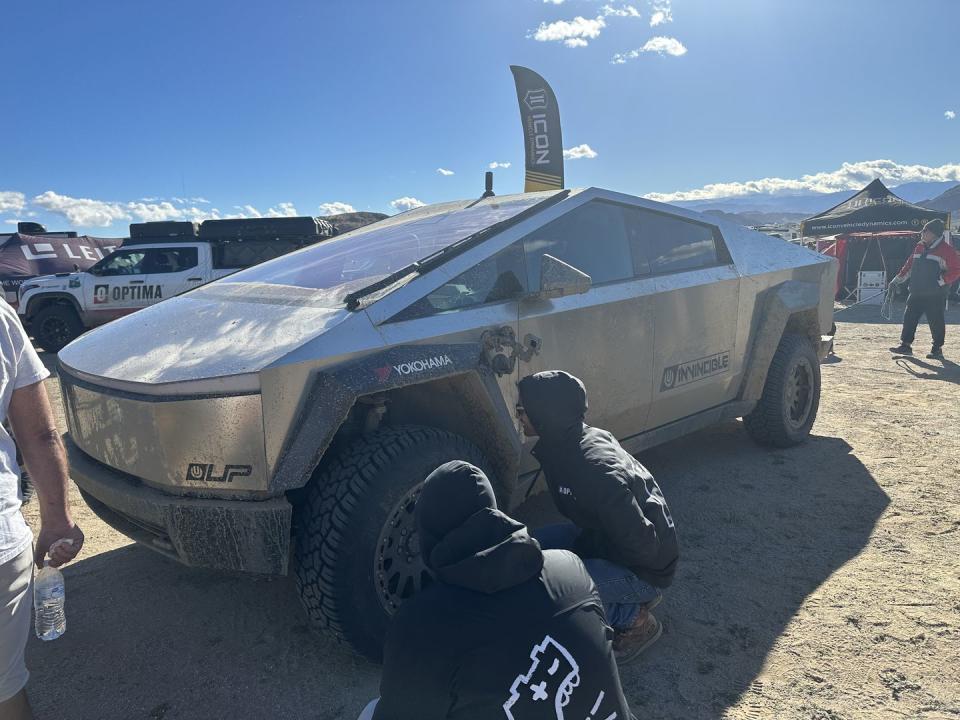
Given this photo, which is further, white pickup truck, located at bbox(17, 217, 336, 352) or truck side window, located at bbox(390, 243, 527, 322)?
white pickup truck, located at bbox(17, 217, 336, 352)

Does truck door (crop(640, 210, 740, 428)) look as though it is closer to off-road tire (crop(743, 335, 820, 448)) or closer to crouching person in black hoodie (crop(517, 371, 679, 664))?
off-road tire (crop(743, 335, 820, 448))

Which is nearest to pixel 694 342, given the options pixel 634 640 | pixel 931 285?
pixel 634 640

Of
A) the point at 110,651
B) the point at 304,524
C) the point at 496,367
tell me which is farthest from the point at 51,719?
the point at 496,367

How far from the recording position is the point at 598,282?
337 centimetres

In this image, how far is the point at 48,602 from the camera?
6.64 feet

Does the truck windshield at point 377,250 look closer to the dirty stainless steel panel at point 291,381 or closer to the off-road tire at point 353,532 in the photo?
the dirty stainless steel panel at point 291,381

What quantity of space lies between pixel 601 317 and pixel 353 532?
1.64m

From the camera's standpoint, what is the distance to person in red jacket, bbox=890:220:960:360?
843 cm

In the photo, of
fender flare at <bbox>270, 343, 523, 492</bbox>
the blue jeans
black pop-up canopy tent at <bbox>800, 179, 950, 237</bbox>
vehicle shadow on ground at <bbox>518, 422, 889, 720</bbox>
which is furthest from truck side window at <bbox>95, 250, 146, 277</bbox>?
black pop-up canopy tent at <bbox>800, 179, 950, 237</bbox>

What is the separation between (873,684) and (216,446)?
2.46 meters

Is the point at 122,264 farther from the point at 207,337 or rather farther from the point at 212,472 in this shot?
the point at 212,472

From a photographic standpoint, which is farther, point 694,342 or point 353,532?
point 694,342

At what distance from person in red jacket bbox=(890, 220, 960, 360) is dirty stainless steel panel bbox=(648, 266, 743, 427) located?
5.90 m

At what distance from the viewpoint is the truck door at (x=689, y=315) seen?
11.9 ft
